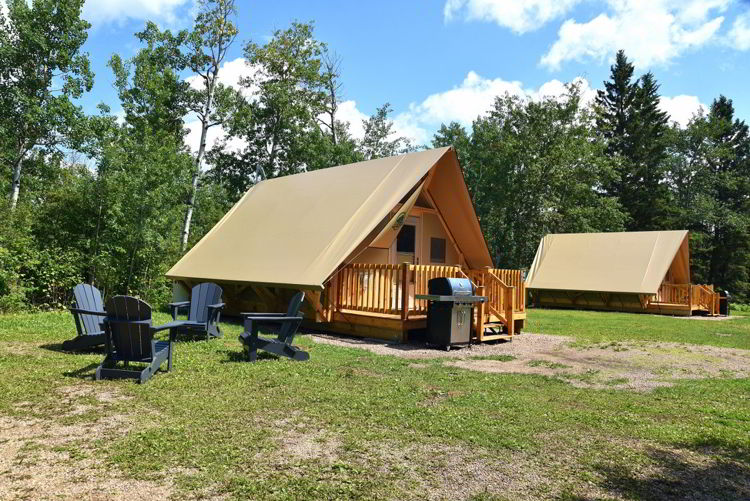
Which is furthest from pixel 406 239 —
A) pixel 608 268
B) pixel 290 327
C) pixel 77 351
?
pixel 608 268

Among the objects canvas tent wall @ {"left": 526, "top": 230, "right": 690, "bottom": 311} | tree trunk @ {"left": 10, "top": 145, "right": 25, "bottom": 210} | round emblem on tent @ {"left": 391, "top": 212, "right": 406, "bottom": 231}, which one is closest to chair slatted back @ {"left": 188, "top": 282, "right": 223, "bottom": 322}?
round emblem on tent @ {"left": 391, "top": 212, "right": 406, "bottom": 231}

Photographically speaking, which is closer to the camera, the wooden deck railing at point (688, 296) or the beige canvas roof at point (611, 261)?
the wooden deck railing at point (688, 296)

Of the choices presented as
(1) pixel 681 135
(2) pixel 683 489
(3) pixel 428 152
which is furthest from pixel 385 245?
(1) pixel 681 135

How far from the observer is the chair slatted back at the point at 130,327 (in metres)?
5.74

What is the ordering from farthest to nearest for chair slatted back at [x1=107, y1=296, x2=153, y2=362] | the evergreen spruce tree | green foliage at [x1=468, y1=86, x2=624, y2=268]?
the evergreen spruce tree < green foliage at [x1=468, y1=86, x2=624, y2=268] < chair slatted back at [x1=107, y1=296, x2=153, y2=362]

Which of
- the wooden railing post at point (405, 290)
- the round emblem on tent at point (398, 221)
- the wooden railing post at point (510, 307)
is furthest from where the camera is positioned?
the round emblem on tent at point (398, 221)

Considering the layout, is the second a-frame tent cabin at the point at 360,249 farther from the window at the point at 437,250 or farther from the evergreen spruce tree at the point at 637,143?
the evergreen spruce tree at the point at 637,143

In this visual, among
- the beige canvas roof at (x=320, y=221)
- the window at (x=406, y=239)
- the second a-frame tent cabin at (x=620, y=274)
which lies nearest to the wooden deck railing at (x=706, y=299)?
the second a-frame tent cabin at (x=620, y=274)

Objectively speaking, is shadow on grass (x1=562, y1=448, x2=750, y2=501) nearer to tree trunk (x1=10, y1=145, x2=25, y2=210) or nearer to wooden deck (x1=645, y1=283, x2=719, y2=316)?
tree trunk (x1=10, y1=145, x2=25, y2=210)

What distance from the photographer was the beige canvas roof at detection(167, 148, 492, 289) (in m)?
10.5

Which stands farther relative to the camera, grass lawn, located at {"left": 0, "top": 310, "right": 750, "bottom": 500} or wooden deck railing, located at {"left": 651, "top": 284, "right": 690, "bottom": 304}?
wooden deck railing, located at {"left": 651, "top": 284, "right": 690, "bottom": 304}

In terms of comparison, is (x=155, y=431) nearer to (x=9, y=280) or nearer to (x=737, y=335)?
(x=9, y=280)

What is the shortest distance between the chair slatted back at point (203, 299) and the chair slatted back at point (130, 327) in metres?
3.03

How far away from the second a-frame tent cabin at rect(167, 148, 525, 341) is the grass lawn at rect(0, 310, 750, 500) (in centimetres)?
323
